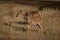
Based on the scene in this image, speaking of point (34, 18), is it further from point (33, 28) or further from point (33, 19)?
point (33, 28)

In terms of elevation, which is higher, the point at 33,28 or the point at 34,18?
the point at 34,18

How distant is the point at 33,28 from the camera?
2062 millimetres

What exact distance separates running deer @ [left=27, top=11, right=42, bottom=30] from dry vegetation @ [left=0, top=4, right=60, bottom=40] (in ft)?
0.18

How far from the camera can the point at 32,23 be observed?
208cm

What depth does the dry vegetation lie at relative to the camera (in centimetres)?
203

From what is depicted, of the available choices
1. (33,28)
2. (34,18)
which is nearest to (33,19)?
(34,18)

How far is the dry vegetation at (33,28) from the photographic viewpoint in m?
2.03

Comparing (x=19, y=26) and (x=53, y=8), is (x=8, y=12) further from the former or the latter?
(x=53, y=8)

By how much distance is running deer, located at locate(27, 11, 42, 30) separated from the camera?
207 centimetres

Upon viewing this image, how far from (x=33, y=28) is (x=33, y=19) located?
5.4 inches

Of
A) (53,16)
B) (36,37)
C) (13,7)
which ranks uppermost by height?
(13,7)

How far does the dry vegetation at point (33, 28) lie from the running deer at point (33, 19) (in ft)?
0.18

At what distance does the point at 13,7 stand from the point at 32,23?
38 cm

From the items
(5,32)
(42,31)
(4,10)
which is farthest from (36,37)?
(4,10)
